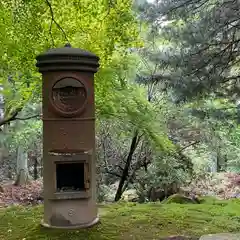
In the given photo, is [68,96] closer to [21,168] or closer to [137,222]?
[137,222]

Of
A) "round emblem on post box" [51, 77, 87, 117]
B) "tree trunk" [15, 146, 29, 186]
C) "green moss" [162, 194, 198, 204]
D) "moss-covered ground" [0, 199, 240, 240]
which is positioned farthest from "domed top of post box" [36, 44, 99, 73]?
"tree trunk" [15, 146, 29, 186]

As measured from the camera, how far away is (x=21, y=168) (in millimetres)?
11867

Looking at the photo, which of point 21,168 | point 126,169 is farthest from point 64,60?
point 21,168

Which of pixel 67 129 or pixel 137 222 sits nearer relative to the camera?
pixel 67 129

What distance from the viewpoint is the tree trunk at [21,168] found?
11734 millimetres

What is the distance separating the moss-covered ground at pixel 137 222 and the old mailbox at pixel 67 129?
23 cm

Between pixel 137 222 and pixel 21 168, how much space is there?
780cm

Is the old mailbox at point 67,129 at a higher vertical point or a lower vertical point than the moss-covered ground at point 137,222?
higher

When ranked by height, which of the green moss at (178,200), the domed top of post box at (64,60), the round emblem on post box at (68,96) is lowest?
the green moss at (178,200)

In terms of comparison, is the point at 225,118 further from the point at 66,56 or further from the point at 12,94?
the point at 12,94

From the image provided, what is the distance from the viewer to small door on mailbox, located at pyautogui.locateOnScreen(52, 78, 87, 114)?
4059 millimetres

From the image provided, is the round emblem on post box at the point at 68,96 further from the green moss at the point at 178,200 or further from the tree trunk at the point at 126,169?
the tree trunk at the point at 126,169

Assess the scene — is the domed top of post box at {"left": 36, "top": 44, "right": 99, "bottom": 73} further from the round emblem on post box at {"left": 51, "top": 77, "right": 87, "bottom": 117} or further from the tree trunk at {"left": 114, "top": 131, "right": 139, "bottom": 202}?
the tree trunk at {"left": 114, "top": 131, "right": 139, "bottom": 202}

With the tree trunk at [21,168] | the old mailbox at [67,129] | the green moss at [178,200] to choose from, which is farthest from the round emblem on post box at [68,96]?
the tree trunk at [21,168]
